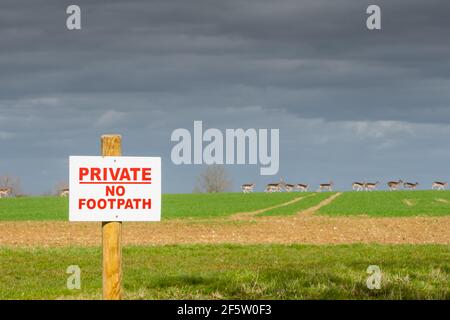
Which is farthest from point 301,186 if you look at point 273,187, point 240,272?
point 240,272

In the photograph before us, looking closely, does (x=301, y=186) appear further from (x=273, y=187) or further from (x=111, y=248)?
(x=111, y=248)

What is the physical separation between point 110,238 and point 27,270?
9.43m

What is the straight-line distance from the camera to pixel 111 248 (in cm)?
1203

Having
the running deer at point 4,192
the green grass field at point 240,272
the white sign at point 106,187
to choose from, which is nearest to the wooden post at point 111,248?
the white sign at point 106,187

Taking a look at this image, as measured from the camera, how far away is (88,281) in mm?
18047

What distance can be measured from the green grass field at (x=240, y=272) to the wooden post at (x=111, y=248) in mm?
1644

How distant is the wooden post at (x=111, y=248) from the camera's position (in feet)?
39.0

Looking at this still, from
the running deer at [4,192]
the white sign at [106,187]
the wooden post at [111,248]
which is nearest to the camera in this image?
the white sign at [106,187]

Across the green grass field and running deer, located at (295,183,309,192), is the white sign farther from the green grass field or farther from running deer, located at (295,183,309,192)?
running deer, located at (295,183,309,192)

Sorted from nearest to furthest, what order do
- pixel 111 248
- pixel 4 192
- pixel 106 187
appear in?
pixel 106 187
pixel 111 248
pixel 4 192

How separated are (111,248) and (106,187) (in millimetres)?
897

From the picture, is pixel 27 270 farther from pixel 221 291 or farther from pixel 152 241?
pixel 152 241

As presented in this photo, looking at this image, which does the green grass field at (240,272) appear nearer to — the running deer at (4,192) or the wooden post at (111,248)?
the wooden post at (111,248)
